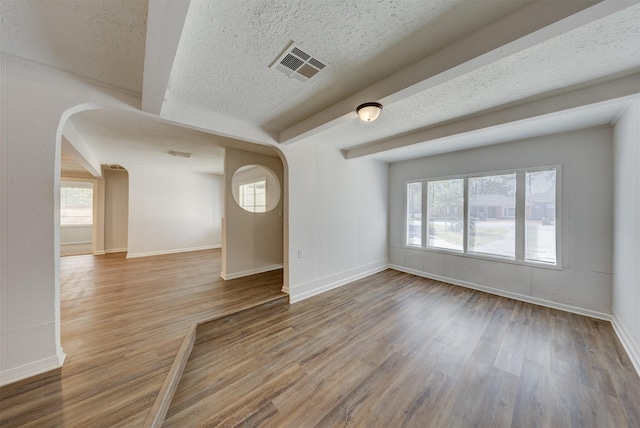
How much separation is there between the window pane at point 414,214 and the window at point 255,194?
11.9 feet

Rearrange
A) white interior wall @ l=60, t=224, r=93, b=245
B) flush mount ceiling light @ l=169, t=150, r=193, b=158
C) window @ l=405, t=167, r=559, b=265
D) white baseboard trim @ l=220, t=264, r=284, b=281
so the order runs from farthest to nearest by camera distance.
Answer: white interior wall @ l=60, t=224, r=93, b=245 → flush mount ceiling light @ l=169, t=150, r=193, b=158 → white baseboard trim @ l=220, t=264, r=284, b=281 → window @ l=405, t=167, r=559, b=265

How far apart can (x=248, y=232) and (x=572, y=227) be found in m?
5.23

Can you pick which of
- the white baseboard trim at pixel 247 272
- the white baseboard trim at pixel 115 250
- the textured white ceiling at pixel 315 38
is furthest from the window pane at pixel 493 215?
the white baseboard trim at pixel 115 250

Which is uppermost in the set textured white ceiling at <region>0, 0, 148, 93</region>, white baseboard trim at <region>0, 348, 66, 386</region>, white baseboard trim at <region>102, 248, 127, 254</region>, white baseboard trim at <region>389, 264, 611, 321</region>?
textured white ceiling at <region>0, 0, 148, 93</region>

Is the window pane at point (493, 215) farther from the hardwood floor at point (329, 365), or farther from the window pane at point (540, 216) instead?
the hardwood floor at point (329, 365)

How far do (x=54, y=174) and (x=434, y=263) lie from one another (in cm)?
547

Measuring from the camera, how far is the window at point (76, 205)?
8.12 meters

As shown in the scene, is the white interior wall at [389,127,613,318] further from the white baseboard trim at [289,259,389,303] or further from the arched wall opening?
the arched wall opening

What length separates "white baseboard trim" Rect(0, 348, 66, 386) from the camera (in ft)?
5.11

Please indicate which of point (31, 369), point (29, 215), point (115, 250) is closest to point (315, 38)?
point (29, 215)

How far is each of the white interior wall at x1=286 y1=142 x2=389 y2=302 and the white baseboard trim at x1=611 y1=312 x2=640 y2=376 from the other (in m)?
3.23

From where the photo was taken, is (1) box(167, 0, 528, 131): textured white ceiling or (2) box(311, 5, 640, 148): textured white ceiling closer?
(1) box(167, 0, 528, 131): textured white ceiling

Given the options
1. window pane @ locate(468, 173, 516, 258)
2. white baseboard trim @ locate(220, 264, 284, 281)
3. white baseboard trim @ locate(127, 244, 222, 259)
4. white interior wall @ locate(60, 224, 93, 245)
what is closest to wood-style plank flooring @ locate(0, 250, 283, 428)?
white baseboard trim @ locate(220, 264, 284, 281)

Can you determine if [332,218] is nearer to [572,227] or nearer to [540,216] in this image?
[540,216]
